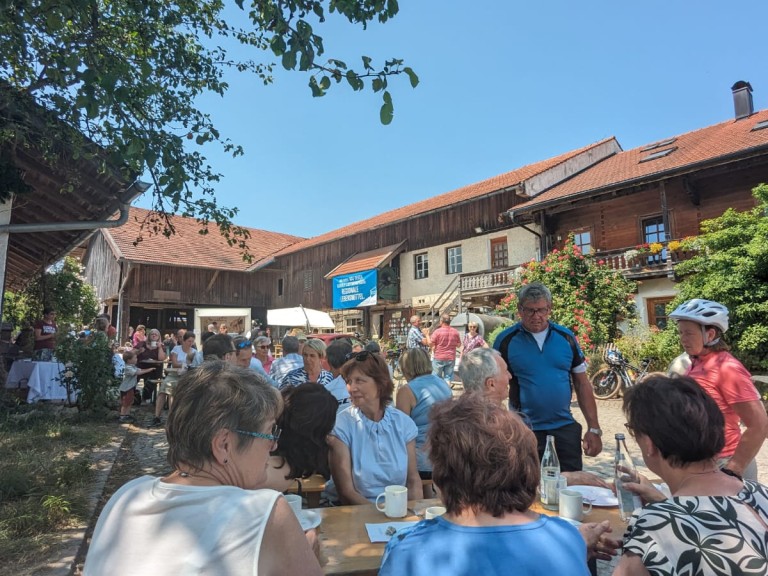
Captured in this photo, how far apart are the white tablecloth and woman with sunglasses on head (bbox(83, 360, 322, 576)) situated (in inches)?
333

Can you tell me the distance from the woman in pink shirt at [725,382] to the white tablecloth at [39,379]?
30.1 feet

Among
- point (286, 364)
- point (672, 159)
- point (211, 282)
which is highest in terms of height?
point (672, 159)

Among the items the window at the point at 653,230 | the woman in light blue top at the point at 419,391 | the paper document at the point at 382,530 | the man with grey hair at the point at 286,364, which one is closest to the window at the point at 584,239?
the window at the point at 653,230

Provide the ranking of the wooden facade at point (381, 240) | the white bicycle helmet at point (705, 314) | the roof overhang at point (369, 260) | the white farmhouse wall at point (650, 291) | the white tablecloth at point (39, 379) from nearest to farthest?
1. the white bicycle helmet at point (705, 314)
2. the white tablecloth at point (39, 379)
3. the white farmhouse wall at point (650, 291)
4. the wooden facade at point (381, 240)
5. the roof overhang at point (369, 260)

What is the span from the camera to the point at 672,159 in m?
15.9

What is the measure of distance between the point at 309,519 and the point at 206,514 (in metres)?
0.86

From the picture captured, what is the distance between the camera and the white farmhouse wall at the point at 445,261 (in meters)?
18.5

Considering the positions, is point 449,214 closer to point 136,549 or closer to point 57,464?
point 57,464

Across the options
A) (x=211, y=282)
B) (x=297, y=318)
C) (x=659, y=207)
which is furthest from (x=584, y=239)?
(x=211, y=282)

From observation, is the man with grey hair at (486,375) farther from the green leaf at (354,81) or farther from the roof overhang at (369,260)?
the roof overhang at (369,260)

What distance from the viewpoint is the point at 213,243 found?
2916 cm

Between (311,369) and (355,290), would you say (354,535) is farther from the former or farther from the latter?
(355,290)

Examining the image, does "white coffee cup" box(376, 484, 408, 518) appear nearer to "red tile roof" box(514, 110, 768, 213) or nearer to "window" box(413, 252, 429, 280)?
"red tile roof" box(514, 110, 768, 213)

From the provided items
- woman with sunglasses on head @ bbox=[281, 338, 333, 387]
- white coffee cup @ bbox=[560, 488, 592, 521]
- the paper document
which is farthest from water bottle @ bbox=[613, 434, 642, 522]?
woman with sunglasses on head @ bbox=[281, 338, 333, 387]
